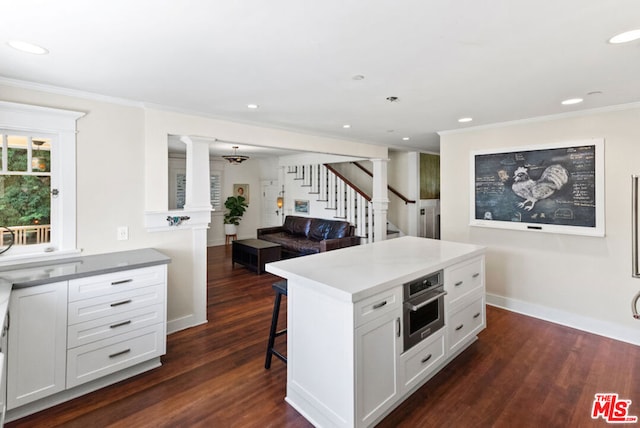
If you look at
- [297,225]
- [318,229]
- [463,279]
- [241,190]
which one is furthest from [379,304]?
[241,190]

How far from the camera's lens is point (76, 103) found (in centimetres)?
261

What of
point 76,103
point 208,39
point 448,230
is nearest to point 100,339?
point 76,103

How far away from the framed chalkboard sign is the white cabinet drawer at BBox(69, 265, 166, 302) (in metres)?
3.72

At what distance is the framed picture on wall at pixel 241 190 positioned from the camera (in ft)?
27.9

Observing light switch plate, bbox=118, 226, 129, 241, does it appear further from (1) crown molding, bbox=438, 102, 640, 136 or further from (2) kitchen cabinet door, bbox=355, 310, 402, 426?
(1) crown molding, bbox=438, 102, 640, 136

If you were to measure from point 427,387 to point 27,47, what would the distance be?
3461mm

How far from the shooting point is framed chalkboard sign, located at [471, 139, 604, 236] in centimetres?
314

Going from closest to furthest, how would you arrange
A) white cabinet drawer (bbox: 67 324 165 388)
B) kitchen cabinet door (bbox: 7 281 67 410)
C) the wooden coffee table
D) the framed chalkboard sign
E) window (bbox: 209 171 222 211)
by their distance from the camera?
kitchen cabinet door (bbox: 7 281 67 410) → white cabinet drawer (bbox: 67 324 165 388) → the framed chalkboard sign → the wooden coffee table → window (bbox: 209 171 222 211)

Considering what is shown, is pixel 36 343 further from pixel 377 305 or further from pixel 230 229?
pixel 230 229

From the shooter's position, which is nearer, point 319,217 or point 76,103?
point 76,103

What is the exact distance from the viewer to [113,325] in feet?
7.55

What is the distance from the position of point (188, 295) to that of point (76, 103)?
2041 mm

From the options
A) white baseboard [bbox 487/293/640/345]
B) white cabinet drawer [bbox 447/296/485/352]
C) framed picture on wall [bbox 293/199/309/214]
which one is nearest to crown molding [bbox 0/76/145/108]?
white cabinet drawer [bbox 447/296/485/352]

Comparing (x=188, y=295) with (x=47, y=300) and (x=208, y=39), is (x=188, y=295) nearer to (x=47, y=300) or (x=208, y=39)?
(x=47, y=300)
